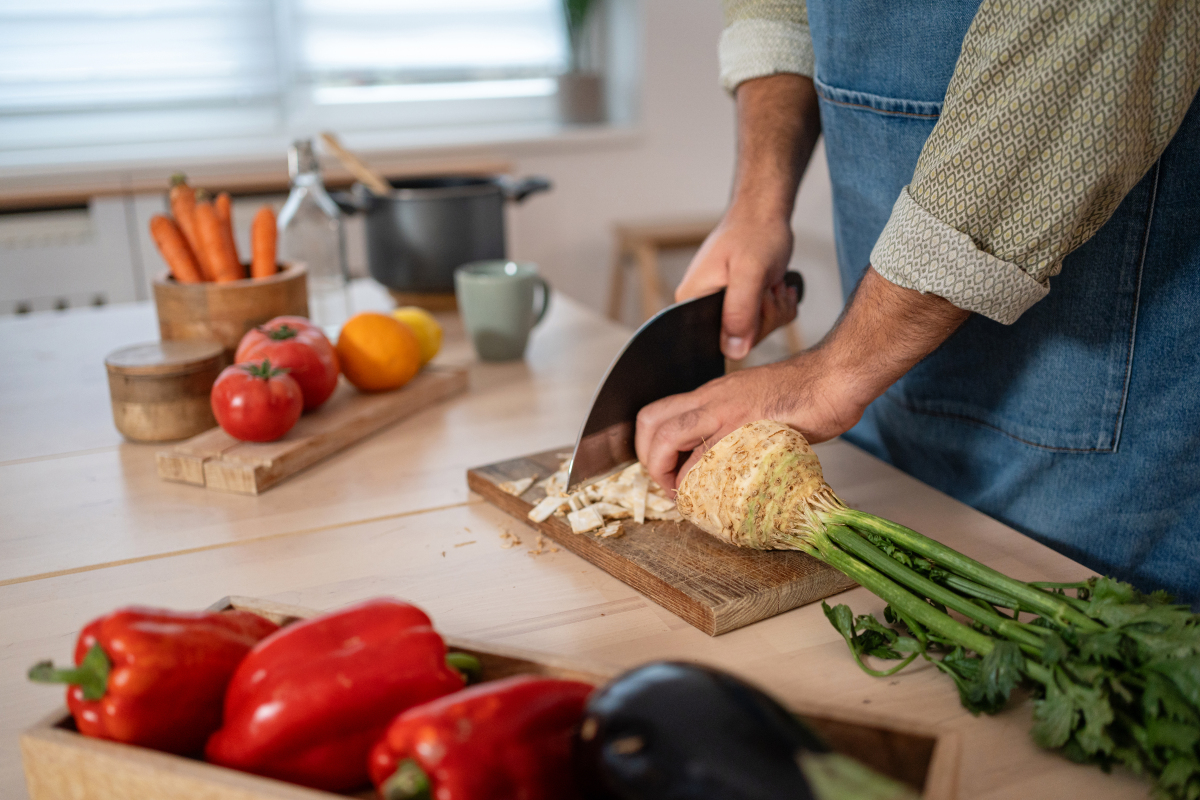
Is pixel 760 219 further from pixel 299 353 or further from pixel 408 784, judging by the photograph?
pixel 408 784

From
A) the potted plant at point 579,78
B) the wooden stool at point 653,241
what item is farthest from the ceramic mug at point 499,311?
the potted plant at point 579,78

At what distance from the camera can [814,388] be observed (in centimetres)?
93

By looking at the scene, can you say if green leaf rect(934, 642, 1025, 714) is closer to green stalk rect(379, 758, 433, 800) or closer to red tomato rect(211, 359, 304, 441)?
green stalk rect(379, 758, 433, 800)

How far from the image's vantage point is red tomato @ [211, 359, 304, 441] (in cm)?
111

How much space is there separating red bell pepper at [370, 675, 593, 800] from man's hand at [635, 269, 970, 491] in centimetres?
46

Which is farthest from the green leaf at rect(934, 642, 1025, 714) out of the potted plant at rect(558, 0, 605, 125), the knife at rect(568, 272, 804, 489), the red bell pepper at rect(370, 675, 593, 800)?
the potted plant at rect(558, 0, 605, 125)

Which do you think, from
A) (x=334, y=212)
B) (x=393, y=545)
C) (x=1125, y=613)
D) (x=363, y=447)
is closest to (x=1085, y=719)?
(x=1125, y=613)

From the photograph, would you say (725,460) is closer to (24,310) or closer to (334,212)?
(334,212)

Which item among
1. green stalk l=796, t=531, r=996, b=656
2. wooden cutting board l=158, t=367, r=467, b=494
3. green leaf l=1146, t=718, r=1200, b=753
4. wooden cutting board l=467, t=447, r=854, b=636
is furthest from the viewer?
wooden cutting board l=158, t=367, r=467, b=494

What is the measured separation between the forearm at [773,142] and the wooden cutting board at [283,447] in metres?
0.56

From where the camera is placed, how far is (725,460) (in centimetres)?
86

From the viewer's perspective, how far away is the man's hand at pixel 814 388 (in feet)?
2.91

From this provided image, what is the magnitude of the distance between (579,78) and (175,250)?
259 cm

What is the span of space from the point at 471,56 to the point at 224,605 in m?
3.35
